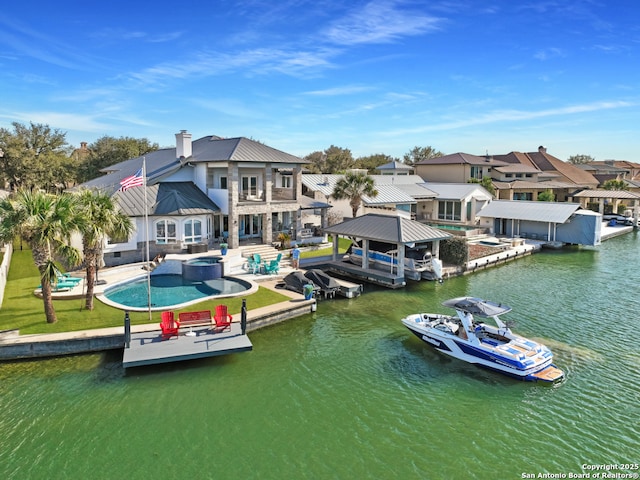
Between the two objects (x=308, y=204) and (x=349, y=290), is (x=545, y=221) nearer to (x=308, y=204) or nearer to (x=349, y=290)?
(x=308, y=204)

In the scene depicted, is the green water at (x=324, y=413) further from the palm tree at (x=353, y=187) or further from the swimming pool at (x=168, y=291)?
the palm tree at (x=353, y=187)

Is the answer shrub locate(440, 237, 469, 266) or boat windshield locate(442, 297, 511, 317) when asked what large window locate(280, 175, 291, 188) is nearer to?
shrub locate(440, 237, 469, 266)

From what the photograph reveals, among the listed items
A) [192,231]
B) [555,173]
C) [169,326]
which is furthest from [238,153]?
[555,173]

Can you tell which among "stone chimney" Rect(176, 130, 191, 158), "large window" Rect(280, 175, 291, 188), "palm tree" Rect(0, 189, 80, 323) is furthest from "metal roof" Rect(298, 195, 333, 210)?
"palm tree" Rect(0, 189, 80, 323)

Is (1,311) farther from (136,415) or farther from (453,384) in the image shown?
(453,384)

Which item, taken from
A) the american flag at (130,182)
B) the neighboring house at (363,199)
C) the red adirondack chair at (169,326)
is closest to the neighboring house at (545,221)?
the neighboring house at (363,199)

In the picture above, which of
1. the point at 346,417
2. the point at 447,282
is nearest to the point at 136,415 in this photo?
the point at 346,417
